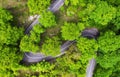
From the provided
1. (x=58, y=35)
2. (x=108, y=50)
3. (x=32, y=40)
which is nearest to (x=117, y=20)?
(x=108, y=50)

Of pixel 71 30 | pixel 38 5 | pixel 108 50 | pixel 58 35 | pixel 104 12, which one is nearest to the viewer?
pixel 38 5

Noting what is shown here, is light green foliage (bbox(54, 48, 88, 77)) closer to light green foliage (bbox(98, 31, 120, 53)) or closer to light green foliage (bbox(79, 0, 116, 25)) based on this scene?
light green foliage (bbox(98, 31, 120, 53))

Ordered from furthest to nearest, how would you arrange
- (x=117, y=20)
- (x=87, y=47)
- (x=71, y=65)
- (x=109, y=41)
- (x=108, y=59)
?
1. (x=108, y=59)
2. (x=71, y=65)
3. (x=117, y=20)
4. (x=109, y=41)
5. (x=87, y=47)

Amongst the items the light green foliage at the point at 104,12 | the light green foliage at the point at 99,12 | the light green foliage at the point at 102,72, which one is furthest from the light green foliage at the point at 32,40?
the light green foliage at the point at 102,72

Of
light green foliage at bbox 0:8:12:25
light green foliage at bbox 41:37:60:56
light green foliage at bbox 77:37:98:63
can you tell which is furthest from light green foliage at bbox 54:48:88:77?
light green foliage at bbox 0:8:12:25

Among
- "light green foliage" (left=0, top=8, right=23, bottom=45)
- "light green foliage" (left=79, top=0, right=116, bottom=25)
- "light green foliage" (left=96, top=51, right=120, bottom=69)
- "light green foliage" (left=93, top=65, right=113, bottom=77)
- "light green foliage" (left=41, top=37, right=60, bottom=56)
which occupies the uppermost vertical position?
"light green foliage" (left=79, top=0, right=116, bottom=25)

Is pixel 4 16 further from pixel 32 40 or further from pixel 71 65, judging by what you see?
pixel 71 65

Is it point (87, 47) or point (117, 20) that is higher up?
point (117, 20)
